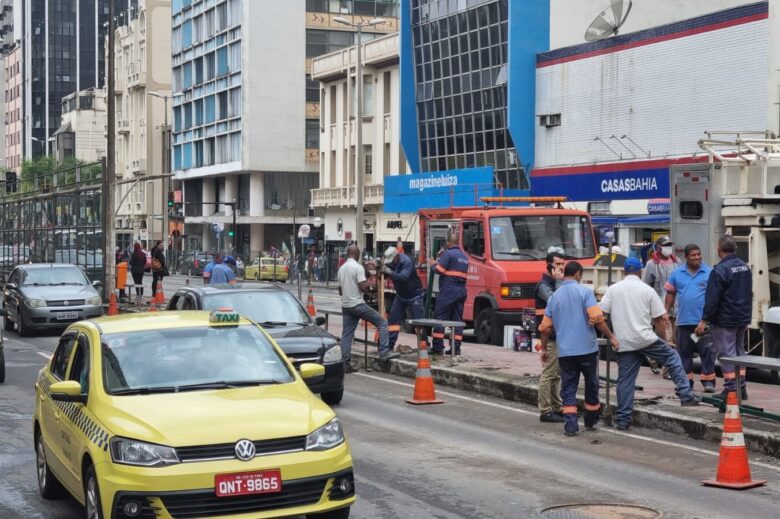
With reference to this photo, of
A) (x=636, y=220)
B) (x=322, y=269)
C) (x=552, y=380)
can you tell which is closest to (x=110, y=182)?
(x=636, y=220)

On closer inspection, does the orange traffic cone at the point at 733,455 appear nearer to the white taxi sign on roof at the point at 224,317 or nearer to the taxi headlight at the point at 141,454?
the white taxi sign on roof at the point at 224,317

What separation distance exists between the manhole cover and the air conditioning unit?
40400 mm

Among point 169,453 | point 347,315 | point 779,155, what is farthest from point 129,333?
point 779,155

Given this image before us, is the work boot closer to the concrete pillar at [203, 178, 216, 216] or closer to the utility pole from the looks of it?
the utility pole

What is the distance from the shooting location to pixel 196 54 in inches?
3578

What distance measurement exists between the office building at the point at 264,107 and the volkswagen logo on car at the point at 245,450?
7245 centimetres

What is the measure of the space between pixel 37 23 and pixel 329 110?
3930 inches

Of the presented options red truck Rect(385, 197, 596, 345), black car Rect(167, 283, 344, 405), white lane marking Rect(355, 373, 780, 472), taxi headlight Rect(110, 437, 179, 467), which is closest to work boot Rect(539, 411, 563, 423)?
white lane marking Rect(355, 373, 780, 472)

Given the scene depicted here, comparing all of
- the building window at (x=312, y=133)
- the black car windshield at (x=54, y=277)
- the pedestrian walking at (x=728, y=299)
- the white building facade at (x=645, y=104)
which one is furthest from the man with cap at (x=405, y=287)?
the building window at (x=312, y=133)

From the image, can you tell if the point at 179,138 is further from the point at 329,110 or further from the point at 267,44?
the point at 329,110

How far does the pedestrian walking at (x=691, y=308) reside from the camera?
14.3 metres

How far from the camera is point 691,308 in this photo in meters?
14.6

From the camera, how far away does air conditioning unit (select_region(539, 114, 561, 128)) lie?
4866 centimetres

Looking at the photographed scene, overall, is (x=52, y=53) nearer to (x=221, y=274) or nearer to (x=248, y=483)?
(x=221, y=274)
